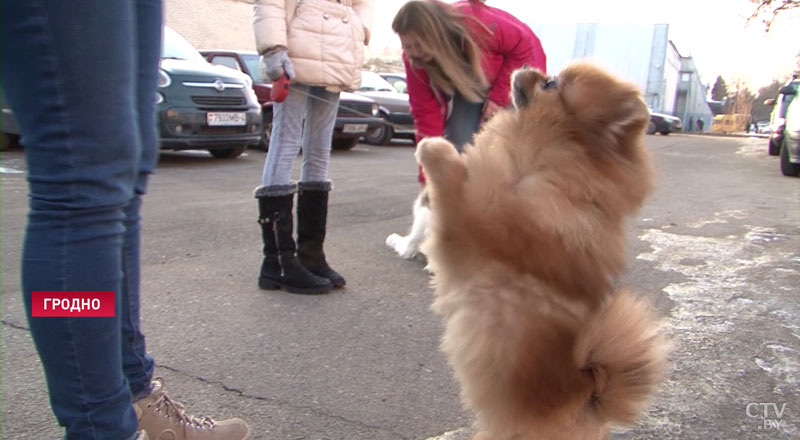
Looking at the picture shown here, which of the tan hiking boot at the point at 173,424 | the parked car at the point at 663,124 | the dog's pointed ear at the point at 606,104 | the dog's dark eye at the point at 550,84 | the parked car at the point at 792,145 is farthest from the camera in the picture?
the parked car at the point at 663,124

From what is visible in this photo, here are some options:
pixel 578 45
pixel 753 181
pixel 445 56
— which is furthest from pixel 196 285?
pixel 578 45

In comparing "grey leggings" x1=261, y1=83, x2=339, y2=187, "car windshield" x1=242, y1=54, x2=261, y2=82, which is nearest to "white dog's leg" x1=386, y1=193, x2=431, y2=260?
"grey leggings" x1=261, y1=83, x2=339, y2=187

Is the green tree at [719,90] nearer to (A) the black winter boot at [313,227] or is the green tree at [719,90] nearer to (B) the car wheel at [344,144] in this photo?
(B) the car wheel at [344,144]

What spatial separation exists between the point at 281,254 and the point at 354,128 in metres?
8.37

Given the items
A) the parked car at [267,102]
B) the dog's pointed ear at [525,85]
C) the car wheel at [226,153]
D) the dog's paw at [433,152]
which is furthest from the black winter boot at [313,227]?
the parked car at [267,102]

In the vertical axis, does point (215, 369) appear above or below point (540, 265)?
below

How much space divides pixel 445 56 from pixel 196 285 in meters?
1.96

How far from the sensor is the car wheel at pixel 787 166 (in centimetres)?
986

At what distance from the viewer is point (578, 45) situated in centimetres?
3731

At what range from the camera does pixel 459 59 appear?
11.9ft

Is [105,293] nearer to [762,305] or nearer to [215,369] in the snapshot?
[215,369]

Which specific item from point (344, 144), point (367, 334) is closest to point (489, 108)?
point (367, 334)

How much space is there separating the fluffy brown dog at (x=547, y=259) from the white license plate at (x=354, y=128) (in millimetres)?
9339

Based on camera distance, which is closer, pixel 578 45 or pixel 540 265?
pixel 540 265
